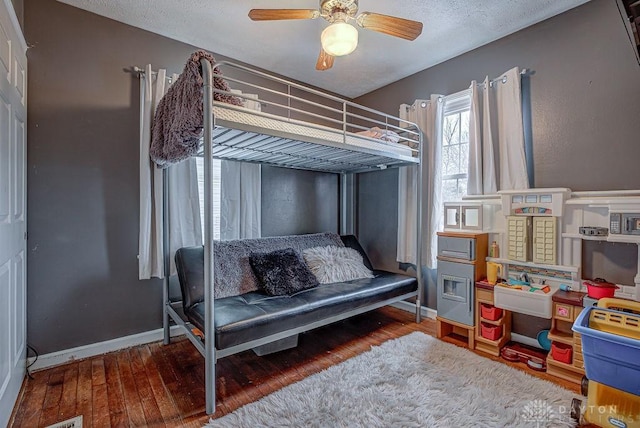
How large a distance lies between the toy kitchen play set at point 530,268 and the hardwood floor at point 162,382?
259 millimetres

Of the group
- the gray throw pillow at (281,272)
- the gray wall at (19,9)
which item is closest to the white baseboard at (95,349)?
the gray throw pillow at (281,272)

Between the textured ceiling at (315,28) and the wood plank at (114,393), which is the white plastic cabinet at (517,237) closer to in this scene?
the textured ceiling at (315,28)

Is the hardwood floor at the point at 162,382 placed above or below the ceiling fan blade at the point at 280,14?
below

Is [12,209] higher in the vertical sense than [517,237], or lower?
higher

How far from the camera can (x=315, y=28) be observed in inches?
94.7

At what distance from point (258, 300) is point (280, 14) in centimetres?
191

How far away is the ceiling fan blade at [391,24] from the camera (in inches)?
70.4

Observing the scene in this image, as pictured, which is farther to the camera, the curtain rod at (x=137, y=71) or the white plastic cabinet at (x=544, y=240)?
the curtain rod at (x=137, y=71)

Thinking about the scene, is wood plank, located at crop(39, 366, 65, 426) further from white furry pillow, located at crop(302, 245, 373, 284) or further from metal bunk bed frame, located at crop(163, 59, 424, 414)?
white furry pillow, located at crop(302, 245, 373, 284)

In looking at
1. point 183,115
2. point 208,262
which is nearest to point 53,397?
point 208,262

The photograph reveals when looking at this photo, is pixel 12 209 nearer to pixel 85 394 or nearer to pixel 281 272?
pixel 85 394

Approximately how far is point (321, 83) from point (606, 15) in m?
2.43

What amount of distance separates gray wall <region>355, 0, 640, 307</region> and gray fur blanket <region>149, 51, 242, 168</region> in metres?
2.29

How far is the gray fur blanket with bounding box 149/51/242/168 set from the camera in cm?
162
